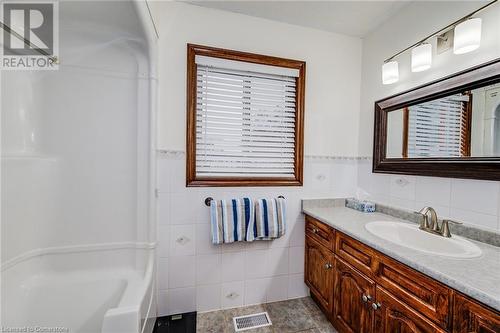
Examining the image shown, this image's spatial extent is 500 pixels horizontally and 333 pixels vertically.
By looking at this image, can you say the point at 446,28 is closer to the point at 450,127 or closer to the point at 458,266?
the point at 450,127

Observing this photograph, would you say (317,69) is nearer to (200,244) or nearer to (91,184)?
(200,244)

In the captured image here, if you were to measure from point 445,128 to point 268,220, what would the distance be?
1.34m

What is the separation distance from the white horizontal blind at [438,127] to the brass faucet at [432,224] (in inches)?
14.7

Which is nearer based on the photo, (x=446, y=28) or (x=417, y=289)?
(x=417, y=289)

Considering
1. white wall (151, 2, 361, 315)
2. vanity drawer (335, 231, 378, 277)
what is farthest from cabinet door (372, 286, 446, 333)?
white wall (151, 2, 361, 315)

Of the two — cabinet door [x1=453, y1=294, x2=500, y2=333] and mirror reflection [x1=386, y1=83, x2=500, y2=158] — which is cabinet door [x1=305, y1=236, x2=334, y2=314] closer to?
cabinet door [x1=453, y1=294, x2=500, y2=333]

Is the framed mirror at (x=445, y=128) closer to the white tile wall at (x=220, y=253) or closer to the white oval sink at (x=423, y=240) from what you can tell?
the white oval sink at (x=423, y=240)

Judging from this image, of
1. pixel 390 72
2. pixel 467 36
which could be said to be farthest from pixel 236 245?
pixel 467 36

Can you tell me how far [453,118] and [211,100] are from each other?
1.63m

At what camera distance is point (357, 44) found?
7.12ft

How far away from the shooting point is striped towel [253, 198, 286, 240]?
1820 mm

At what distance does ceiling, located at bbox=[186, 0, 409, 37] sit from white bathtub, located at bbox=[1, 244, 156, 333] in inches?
76.3

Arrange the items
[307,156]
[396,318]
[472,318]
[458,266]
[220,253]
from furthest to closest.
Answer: [307,156]
[220,253]
[396,318]
[458,266]
[472,318]

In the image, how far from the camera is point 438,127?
1494mm
